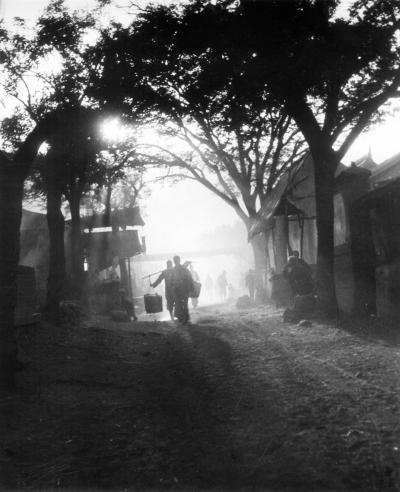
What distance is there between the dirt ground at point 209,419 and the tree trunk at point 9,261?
397 mm

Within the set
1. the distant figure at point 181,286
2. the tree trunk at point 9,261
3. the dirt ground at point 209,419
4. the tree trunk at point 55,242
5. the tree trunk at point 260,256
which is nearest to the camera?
the dirt ground at point 209,419

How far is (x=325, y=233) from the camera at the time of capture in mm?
13398

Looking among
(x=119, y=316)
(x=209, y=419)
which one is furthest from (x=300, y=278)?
(x=209, y=419)

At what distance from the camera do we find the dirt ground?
12.5ft

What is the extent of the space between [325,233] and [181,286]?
14.3ft

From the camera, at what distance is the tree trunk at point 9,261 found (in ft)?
22.3

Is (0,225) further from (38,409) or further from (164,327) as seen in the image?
(164,327)

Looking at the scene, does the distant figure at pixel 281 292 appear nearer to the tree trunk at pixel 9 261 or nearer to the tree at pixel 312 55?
the tree at pixel 312 55

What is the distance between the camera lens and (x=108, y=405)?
6.05 m

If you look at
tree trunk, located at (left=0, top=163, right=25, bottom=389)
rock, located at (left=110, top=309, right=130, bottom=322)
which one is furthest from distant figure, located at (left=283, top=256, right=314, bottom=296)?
tree trunk, located at (left=0, top=163, right=25, bottom=389)

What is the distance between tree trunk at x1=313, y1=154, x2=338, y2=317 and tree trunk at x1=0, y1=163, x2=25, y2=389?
793 cm

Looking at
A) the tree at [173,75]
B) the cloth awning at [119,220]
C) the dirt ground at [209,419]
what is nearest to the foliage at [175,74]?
the tree at [173,75]

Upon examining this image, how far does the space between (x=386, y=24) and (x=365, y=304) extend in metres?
6.76

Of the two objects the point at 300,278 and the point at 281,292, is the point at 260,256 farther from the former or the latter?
the point at 300,278
